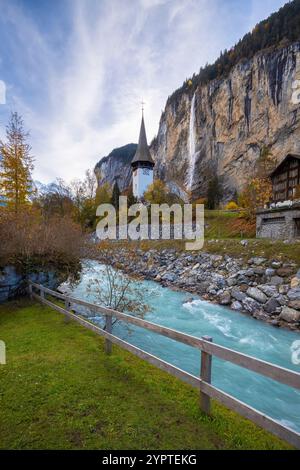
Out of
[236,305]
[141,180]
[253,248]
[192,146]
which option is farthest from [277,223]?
[192,146]

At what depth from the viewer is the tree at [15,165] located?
12.4 metres

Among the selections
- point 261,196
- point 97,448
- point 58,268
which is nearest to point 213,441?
point 97,448

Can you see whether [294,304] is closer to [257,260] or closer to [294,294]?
[294,294]

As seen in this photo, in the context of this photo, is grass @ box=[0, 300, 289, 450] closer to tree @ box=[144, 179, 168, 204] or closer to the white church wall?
tree @ box=[144, 179, 168, 204]

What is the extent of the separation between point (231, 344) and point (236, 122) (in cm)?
4289

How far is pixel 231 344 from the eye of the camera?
715 cm

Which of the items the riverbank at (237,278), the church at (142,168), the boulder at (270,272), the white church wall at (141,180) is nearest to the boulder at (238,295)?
the riverbank at (237,278)

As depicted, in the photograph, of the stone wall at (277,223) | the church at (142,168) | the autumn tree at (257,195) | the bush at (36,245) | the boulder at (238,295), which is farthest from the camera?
the church at (142,168)

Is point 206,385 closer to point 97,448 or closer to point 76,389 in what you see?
point 97,448

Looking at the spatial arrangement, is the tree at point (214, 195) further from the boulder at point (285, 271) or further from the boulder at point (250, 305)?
the boulder at point (250, 305)

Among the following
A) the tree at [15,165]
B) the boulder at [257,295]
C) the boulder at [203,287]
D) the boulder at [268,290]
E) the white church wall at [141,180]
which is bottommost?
the boulder at [203,287]

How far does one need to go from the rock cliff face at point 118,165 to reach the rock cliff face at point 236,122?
128ft

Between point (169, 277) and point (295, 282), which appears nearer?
point (295, 282)
